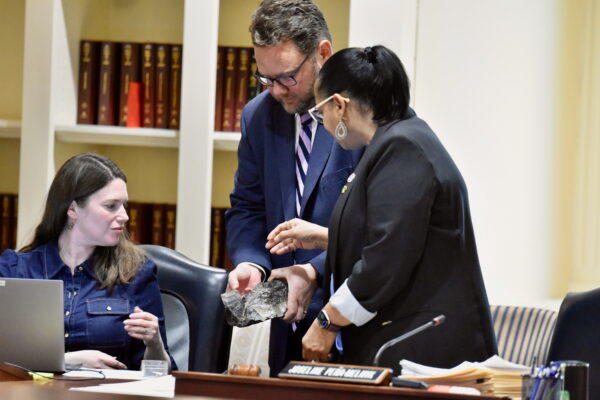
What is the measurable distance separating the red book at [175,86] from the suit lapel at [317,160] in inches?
59.7

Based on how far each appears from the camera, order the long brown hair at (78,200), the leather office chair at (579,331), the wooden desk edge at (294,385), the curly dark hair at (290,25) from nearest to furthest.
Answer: the wooden desk edge at (294,385) < the leather office chair at (579,331) < the curly dark hair at (290,25) < the long brown hair at (78,200)

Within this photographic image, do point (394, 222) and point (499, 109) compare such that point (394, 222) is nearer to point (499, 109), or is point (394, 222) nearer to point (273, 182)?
point (273, 182)

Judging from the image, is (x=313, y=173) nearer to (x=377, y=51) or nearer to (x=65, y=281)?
(x=377, y=51)

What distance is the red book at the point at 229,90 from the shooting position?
4.02 meters

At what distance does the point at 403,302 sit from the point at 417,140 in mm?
382

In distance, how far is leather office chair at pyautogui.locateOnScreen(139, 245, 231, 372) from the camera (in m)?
2.87

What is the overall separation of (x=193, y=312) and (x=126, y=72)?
5.05 ft

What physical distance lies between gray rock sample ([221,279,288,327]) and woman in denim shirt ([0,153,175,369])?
299mm

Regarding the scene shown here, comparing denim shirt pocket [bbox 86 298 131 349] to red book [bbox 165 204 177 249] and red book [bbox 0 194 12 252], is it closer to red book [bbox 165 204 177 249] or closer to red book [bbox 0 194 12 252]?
red book [bbox 165 204 177 249]

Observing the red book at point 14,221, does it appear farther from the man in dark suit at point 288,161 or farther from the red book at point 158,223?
the man in dark suit at point 288,161

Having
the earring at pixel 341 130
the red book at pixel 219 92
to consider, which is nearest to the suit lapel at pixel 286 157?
the earring at pixel 341 130

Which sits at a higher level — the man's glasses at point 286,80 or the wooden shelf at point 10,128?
the man's glasses at point 286,80

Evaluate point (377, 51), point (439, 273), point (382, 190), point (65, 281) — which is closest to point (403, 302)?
point (439, 273)

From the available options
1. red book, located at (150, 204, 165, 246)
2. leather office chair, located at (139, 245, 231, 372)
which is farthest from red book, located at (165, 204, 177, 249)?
leather office chair, located at (139, 245, 231, 372)
